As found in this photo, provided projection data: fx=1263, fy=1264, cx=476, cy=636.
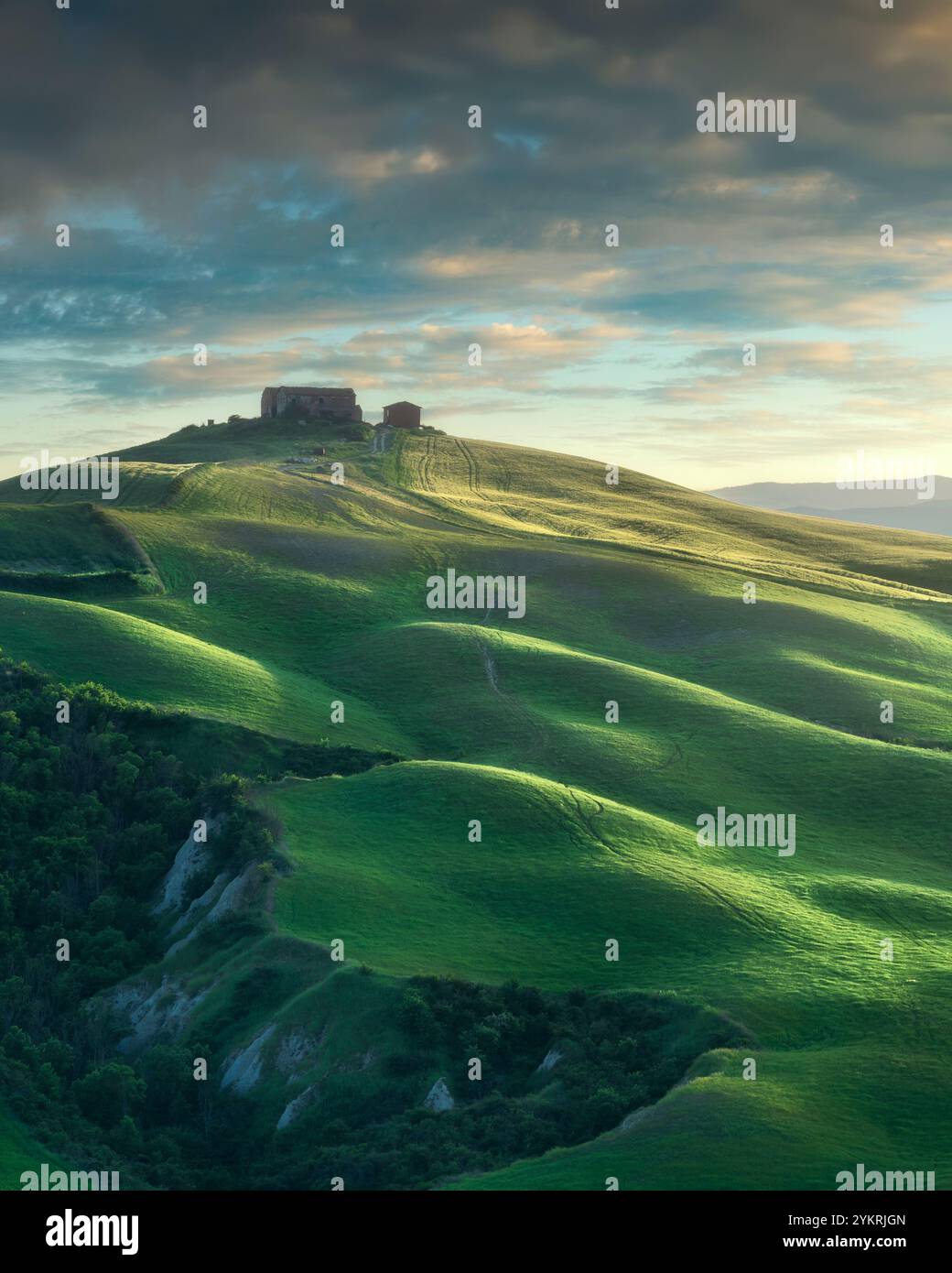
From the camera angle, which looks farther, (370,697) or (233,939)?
(370,697)

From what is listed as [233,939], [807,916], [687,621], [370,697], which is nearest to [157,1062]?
[233,939]

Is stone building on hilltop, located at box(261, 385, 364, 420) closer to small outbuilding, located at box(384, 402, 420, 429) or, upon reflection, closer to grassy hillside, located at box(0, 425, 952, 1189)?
small outbuilding, located at box(384, 402, 420, 429)

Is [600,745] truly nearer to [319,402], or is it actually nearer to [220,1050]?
[220,1050]

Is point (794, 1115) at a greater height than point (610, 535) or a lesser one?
lesser

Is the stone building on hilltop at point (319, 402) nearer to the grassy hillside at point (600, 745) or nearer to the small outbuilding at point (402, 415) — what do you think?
the small outbuilding at point (402, 415)

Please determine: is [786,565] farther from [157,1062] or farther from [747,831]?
[157,1062]

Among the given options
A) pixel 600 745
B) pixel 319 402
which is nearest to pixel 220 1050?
pixel 600 745

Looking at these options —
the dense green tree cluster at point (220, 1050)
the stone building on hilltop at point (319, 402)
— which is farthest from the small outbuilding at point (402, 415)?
the dense green tree cluster at point (220, 1050)

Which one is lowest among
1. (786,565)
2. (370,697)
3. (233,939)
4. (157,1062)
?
(157,1062)
